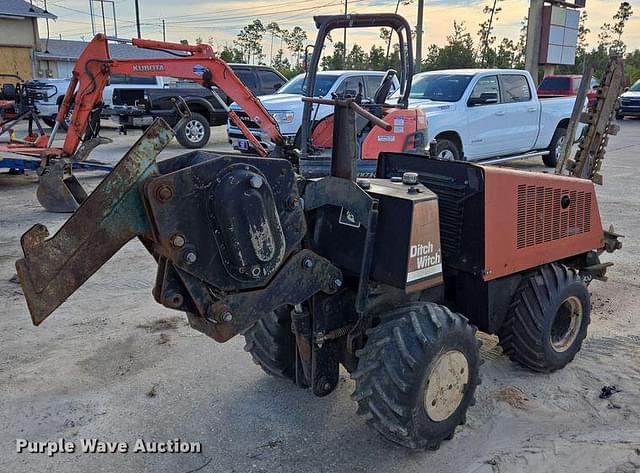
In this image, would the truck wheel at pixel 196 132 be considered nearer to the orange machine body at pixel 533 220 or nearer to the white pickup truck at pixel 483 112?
the white pickup truck at pixel 483 112

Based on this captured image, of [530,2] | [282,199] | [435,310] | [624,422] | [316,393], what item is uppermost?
[530,2]

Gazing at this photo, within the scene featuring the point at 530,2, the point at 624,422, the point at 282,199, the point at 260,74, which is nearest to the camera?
the point at 282,199

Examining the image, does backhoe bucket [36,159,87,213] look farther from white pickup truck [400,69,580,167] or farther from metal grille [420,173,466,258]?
metal grille [420,173,466,258]

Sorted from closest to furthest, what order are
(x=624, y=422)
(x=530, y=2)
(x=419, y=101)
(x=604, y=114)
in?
1. (x=624, y=422)
2. (x=604, y=114)
3. (x=419, y=101)
4. (x=530, y=2)

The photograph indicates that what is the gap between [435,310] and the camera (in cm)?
314

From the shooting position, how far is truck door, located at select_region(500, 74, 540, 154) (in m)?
11.9

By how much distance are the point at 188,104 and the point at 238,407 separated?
45.5 feet

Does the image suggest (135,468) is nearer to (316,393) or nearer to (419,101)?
(316,393)

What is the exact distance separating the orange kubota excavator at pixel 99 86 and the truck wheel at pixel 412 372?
598cm

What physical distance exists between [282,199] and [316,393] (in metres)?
1.25

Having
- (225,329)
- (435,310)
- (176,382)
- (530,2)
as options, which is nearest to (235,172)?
(225,329)

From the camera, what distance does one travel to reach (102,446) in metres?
3.31

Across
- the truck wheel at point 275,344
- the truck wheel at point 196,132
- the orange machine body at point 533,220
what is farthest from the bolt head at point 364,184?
the truck wheel at point 196,132

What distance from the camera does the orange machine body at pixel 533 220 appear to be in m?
3.51
